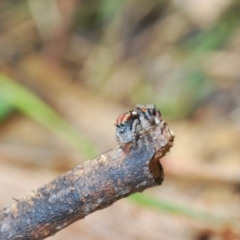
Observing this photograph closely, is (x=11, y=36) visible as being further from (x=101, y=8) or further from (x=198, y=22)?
(x=198, y=22)

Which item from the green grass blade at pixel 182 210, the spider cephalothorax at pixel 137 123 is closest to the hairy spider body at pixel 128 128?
the spider cephalothorax at pixel 137 123

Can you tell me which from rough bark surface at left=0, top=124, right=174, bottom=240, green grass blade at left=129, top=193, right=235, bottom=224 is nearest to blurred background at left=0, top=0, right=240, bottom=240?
green grass blade at left=129, top=193, right=235, bottom=224

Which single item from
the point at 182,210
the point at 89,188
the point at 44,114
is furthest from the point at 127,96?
the point at 89,188

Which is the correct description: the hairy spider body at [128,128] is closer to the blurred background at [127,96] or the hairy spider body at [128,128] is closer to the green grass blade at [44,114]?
the blurred background at [127,96]

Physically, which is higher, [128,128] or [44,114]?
[44,114]

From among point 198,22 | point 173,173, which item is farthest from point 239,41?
point 173,173

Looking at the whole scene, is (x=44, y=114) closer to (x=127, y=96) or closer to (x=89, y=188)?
(x=127, y=96)

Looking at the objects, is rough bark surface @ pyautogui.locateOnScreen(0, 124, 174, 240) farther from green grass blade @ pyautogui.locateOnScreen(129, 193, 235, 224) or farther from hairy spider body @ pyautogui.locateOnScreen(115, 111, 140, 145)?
green grass blade @ pyautogui.locateOnScreen(129, 193, 235, 224)
